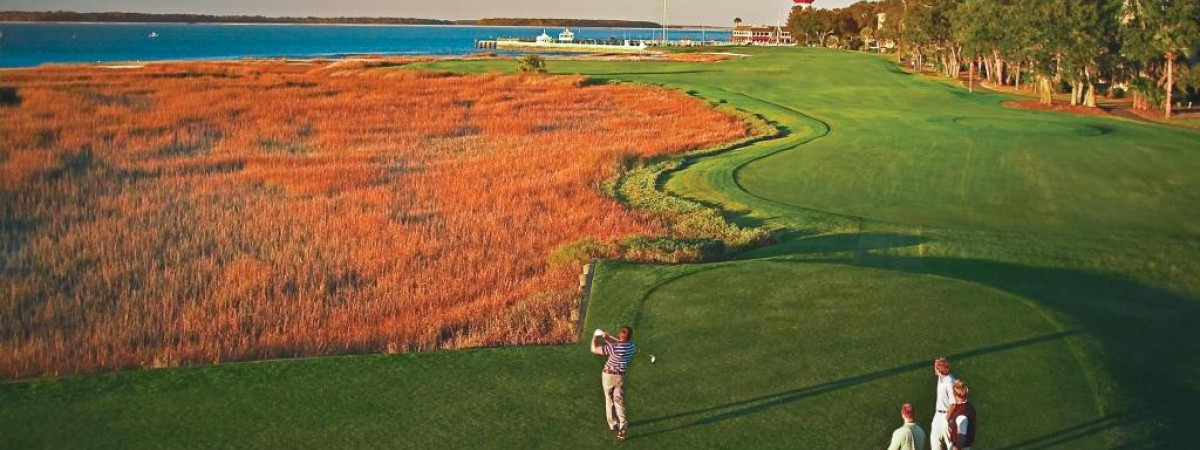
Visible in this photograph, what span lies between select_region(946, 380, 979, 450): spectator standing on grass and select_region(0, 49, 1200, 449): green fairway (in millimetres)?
1004

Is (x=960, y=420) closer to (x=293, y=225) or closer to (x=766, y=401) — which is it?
(x=766, y=401)

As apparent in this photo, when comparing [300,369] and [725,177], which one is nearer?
[300,369]

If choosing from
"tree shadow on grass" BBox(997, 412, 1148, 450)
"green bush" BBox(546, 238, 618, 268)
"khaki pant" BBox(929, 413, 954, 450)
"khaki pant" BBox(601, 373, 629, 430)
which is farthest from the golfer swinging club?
"green bush" BBox(546, 238, 618, 268)

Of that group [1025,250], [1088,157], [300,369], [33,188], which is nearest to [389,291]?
[300,369]

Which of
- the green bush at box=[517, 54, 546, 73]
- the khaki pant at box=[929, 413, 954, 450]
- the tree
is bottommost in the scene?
the khaki pant at box=[929, 413, 954, 450]

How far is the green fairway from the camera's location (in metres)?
8.66

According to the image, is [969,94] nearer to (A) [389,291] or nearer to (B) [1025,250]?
(B) [1025,250]

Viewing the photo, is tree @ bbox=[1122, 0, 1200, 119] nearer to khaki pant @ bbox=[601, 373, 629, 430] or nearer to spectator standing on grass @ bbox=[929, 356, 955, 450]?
spectator standing on grass @ bbox=[929, 356, 955, 450]

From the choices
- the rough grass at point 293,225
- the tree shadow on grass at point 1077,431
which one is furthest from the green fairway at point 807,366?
the rough grass at point 293,225

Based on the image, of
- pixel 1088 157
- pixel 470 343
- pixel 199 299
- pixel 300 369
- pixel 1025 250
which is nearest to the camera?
pixel 300 369

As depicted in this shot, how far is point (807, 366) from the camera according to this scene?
10.1 meters

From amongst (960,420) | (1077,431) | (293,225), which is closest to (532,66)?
(293,225)

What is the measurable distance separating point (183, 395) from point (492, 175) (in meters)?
19.0

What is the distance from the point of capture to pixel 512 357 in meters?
10.4
